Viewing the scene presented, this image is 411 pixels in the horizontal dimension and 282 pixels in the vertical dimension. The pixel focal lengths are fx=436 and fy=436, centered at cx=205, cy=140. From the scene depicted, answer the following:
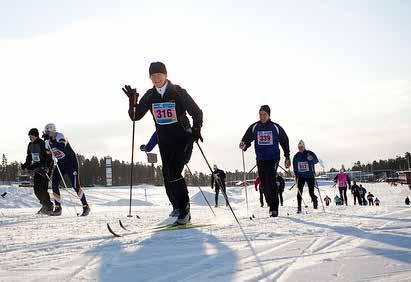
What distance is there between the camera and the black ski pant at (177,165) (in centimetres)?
567

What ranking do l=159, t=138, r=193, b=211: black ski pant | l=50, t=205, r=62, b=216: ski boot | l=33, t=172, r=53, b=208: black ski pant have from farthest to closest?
l=33, t=172, r=53, b=208: black ski pant, l=50, t=205, r=62, b=216: ski boot, l=159, t=138, r=193, b=211: black ski pant

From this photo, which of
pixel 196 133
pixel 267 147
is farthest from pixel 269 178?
pixel 196 133

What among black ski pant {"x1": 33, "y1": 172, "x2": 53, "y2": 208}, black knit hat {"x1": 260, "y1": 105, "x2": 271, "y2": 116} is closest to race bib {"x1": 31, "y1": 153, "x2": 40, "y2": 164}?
black ski pant {"x1": 33, "y1": 172, "x2": 53, "y2": 208}

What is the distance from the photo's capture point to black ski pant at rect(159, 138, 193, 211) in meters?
5.67

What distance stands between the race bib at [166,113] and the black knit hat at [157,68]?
1.48 feet

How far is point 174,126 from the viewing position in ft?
18.9

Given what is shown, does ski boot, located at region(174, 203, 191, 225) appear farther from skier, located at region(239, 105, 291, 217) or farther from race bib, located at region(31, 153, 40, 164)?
race bib, located at region(31, 153, 40, 164)

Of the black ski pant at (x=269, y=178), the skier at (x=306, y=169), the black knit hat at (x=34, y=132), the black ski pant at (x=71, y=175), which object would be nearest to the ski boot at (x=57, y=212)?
the black ski pant at (x=71, y=175)

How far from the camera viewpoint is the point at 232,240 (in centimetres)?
360

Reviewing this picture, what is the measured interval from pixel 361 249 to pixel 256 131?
18.4 feet

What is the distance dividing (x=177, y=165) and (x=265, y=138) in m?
3.09

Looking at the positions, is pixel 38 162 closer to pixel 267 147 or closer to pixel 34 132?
pixel 34 132

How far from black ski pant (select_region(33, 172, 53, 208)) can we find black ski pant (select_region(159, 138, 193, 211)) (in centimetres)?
545

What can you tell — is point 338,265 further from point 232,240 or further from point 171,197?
point 171,197
